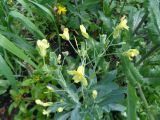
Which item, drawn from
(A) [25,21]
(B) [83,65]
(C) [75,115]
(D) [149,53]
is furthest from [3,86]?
(D) [149,53]

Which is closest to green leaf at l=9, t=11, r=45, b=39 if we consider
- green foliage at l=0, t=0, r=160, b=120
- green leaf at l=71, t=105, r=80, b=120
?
green foliage at l=0, t=0, r=160, b=120

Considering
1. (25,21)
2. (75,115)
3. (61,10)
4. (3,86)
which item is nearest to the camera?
(75,115)

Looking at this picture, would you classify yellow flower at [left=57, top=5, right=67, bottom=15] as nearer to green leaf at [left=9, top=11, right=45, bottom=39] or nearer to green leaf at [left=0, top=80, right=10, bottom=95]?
green leaf at [left=9, top=11, right=45, bottom=39]

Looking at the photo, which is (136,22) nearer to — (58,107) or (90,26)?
(90,26)

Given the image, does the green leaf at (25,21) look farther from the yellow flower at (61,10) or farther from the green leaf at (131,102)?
the green leaf at (131,102)

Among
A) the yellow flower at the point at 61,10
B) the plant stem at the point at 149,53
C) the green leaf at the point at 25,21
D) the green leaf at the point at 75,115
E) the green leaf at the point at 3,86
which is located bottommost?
the green leaf at the point at 75,115

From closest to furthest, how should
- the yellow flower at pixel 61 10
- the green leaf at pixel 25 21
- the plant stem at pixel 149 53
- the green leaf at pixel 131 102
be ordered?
1. the green leaf at pixel 131 102
2. the plant stem at pixel 149 53
3. the green leaf at pixel 25 21
4. the yellow flower at pixel 61 10

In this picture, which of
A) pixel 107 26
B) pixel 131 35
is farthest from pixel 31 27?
pixel 131 35

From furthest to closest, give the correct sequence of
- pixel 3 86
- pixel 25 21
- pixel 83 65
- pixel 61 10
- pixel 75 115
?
1. pixel 61 10
2. pixel 3 86
3. pixel 25 21
4. pixel 75 115
5. pixel 83 65

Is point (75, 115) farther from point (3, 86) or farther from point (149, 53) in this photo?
point (3, 86)

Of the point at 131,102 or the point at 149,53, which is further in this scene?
the point at 149,53

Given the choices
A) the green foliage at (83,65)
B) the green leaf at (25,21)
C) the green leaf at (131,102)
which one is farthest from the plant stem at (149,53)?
the green leaf at (25,21)
